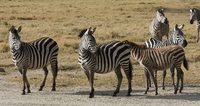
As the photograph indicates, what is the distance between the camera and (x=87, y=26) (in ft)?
106

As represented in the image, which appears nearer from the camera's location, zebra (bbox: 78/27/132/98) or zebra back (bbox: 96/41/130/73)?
zebra (bbox: 78/27/132/98)

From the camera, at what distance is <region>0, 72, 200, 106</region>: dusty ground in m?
10.1

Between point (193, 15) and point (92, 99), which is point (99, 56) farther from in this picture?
point (193, 15)

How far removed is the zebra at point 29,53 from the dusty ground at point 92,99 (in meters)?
0.44

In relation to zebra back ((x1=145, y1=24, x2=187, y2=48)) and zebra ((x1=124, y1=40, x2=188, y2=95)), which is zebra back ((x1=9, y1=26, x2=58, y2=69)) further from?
zebra back ((x1=145, y1=24, x2=187, y2=48))

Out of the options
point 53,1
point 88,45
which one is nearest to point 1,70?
point 88,45

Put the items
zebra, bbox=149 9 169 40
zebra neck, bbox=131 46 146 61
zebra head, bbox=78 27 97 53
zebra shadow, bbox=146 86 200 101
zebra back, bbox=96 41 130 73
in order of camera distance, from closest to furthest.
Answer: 1. zebra head, bbox=78 27 97 53
2. zebra shadow, bbox=146 86 200 101
3. zebra back, bbox=96 41 130 73
4. zebra neck, bbox=131 46 146 61
5. zebra, bbox=149 9 169 40

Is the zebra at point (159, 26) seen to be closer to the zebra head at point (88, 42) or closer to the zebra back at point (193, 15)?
the zebra back at point (193, 15)

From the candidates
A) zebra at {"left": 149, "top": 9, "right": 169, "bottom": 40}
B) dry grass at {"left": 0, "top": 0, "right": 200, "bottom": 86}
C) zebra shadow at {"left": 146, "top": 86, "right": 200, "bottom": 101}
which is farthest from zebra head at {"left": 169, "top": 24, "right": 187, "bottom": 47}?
zebra at {"left": 149, "top": 9, "right": 169, "bottom": 40}

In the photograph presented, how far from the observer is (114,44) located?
37.3ft

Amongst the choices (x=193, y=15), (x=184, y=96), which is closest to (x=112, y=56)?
(x=184, y=96)

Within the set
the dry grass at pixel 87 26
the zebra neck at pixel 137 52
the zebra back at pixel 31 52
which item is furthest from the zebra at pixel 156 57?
the zebra back at pixel 31 52

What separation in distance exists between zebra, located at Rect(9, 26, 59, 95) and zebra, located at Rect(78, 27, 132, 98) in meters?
1.61

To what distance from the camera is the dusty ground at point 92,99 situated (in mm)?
10062
